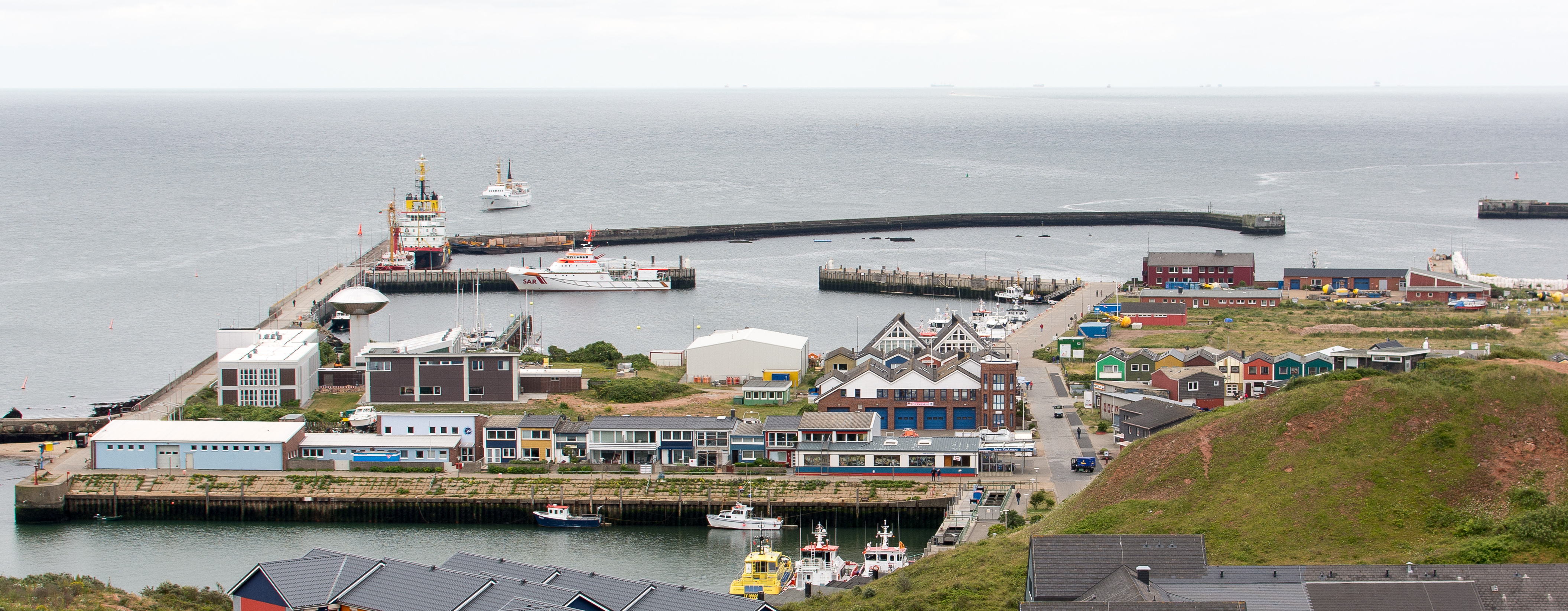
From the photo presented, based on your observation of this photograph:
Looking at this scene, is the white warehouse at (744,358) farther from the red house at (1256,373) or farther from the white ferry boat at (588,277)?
the white ferry boat at (588,277)

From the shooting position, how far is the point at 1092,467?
3844 centimetres

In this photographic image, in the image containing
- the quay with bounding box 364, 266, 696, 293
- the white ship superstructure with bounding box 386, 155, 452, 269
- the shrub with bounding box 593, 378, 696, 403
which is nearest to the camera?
the shrub with bounding box 593, 378, 696, 403

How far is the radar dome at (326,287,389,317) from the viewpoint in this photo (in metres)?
53.4

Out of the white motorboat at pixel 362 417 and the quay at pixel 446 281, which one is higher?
the quay at pixel 446 281

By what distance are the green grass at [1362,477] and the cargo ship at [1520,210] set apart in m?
86.3

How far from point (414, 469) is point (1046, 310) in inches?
1447

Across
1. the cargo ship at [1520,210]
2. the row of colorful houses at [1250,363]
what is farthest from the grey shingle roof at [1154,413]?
the cargo ship at [1520,210]

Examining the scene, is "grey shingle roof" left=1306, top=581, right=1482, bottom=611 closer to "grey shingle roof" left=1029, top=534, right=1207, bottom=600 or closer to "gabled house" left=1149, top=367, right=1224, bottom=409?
"grey shingle roof" left=1029, top=534, right=1207, bottom=600

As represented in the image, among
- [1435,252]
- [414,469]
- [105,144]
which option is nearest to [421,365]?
[414,469]

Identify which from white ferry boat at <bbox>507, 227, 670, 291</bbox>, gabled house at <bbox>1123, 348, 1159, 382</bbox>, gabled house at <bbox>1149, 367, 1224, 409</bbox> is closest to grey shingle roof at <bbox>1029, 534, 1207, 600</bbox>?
gabled house at <bbox>1149, 367, 1224, 409</bbox>

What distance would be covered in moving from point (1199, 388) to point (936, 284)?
30794mm

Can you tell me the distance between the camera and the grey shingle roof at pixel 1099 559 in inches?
929

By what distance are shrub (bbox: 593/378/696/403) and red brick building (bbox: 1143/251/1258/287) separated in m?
34.0

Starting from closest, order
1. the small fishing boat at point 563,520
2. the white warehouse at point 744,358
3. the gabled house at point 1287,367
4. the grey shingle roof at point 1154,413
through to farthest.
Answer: the small fishing boat at point 563,520
the grey shingle roof at point 1154,413
the gabled house at point 1287,367
the white warehouse at point 744,358
